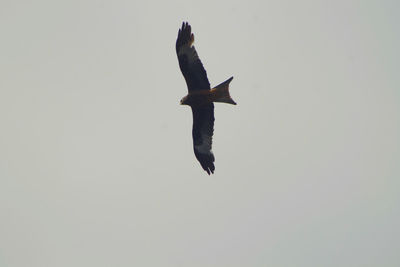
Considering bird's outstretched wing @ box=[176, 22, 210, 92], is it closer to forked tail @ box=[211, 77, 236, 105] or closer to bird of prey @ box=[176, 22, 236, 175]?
bird of prey @ box=[176, 22, 236, 175]

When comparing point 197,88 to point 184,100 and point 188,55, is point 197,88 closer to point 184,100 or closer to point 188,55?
point 184,100

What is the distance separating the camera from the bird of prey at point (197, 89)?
20.1 metres

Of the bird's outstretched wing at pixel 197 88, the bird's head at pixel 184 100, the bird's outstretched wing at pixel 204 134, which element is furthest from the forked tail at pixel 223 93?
the bird's head at pixel 184 100

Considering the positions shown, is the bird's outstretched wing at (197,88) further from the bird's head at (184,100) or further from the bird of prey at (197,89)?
the bird's head at (184,100)

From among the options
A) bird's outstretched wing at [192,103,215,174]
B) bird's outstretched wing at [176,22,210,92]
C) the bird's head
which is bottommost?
bird's outstretched wing at [192,103,215,174]

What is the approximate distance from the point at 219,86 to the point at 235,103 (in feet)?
2.26

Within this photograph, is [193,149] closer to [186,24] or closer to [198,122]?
[198,122]

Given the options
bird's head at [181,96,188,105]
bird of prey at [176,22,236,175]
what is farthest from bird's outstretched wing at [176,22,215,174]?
bird's head at [181,96,188,105]

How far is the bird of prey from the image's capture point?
65.8 feet

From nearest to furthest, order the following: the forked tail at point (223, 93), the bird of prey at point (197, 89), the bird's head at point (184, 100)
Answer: the forked tail at point (223, 93) < the bird of prey at point (197, 89) < the bird's head at point (184, 100)

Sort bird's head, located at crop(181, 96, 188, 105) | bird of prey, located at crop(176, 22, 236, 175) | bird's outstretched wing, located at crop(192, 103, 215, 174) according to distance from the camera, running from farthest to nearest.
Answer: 1. bird's outstretched wing, located at crop(192, 103, 215, 174)
2. bird's head, located at crop(181, 96, 188, 105)
3. bird of prey, located at crop(176, 22, 236, 175)

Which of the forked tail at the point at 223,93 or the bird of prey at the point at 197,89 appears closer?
the forked tail at the point at 223,93

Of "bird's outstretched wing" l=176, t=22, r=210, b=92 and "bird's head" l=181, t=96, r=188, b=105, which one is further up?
"bird's outstretched wing" l=176, t=22, r=210, b=92

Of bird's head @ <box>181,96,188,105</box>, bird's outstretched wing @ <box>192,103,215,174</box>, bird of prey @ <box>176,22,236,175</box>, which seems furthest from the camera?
bird's outstretched wing @ <box>192,103,215,174</box>
